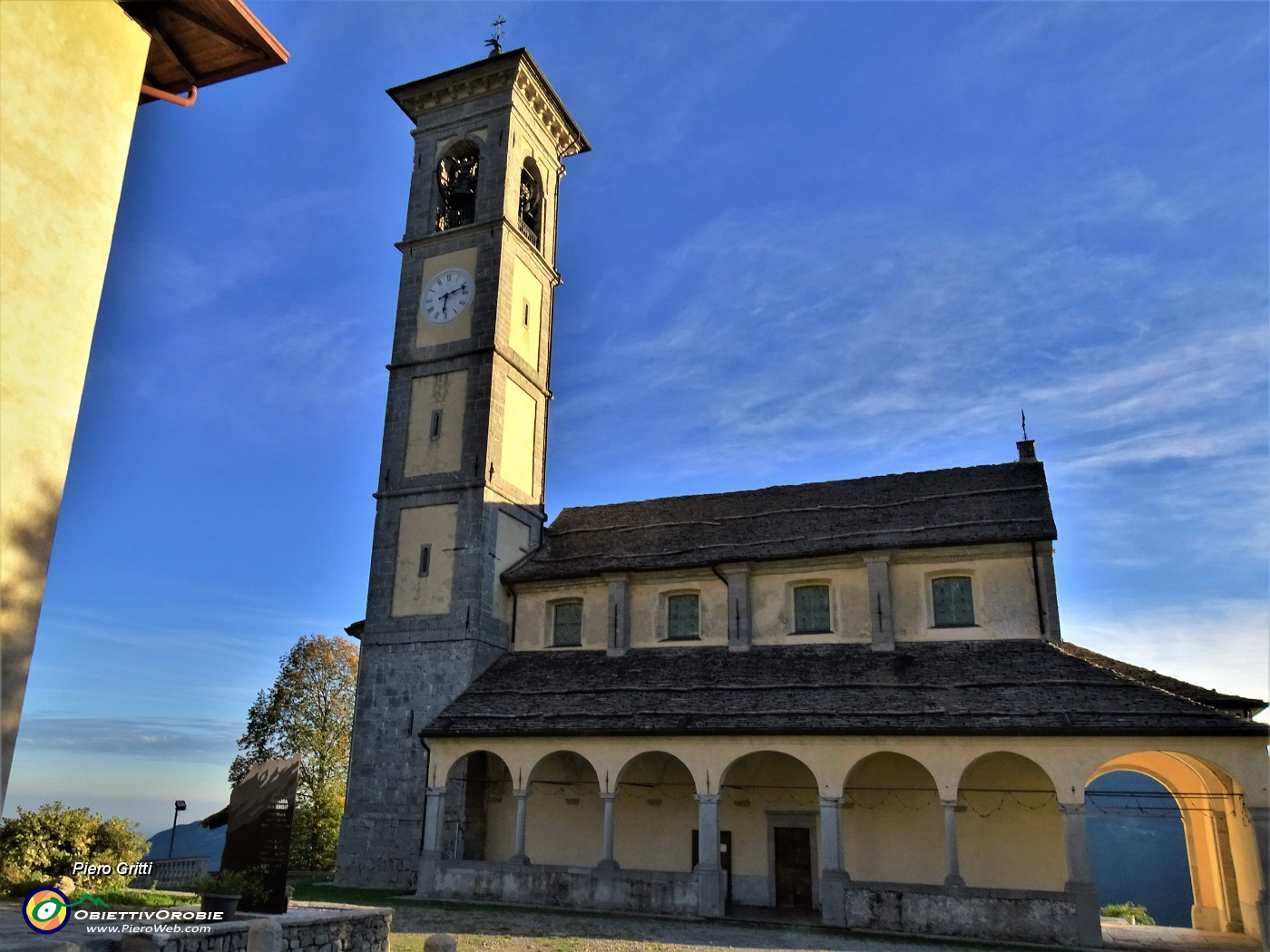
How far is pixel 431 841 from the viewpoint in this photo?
2331 cm

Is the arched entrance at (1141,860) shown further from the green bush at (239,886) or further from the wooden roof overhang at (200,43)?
the wooden roof overhang at (200,43)

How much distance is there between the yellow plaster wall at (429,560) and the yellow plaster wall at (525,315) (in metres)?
6.06

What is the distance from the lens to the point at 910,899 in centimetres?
1889

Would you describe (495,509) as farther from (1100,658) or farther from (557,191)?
(1100,658)

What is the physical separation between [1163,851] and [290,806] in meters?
38.1

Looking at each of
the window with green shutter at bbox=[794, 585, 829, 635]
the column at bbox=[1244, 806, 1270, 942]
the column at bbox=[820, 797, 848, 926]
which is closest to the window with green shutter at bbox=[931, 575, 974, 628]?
the window with green shutter at bbox=[794, 585, 829, 635]

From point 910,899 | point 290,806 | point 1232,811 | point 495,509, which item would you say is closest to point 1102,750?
point 1232,811

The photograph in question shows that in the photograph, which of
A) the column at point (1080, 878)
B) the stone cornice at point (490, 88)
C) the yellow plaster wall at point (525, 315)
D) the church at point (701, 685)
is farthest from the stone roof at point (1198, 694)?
the stone cornice at point (490, 88)

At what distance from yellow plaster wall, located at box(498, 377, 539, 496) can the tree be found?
502 inches

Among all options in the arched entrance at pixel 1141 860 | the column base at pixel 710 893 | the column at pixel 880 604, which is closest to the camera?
the column base at pixel 710 893

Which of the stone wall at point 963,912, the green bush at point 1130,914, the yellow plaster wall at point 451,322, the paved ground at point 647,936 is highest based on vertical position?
the yellow plaster wall at point 451,322

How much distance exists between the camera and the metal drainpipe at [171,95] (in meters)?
10.7

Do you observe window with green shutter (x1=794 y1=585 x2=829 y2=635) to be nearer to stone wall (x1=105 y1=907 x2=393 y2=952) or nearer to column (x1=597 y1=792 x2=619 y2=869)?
column (x1=597 y1=792 x2=619 y2=869)

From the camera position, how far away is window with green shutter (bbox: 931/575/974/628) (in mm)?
23641
